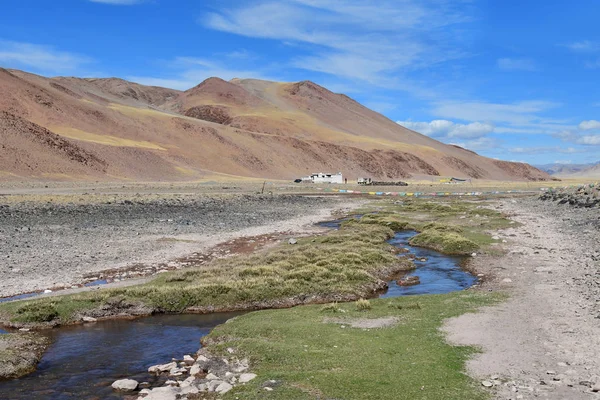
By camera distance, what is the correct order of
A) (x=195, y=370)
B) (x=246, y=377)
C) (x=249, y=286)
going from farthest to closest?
(x=249, y=286)
(x=195, y=370)
(x=246, y=377)

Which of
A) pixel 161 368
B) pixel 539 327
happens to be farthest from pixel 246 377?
pixel 539 327

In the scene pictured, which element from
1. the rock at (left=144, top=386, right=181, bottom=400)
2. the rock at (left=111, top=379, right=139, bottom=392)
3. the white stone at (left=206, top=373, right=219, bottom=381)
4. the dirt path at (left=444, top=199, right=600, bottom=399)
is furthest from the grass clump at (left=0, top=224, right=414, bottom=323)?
the rock at (left=144, top=386, right=181, bottom=400)

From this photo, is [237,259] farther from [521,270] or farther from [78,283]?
[521,270]

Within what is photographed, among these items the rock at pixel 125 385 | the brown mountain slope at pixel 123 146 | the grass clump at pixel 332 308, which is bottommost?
the rock at pixel 125 385

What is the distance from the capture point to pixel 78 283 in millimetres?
20375

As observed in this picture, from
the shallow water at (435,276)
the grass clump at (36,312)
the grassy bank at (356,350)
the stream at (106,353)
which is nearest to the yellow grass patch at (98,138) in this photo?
the shallow water at (435,276)

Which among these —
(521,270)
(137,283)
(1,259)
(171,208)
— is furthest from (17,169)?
(521,270)

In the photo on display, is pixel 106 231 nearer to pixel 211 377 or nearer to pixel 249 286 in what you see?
pixel 249 286

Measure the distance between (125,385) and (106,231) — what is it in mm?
24689

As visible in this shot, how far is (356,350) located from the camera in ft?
40.0

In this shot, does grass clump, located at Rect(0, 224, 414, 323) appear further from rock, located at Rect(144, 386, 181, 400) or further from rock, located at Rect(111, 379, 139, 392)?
rock, located at Rect(144, 386, 181, 400)

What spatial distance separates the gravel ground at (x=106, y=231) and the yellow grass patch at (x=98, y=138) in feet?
310

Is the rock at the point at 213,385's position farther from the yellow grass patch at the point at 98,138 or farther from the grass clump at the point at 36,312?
the yellow grass patch at the point at 98,138

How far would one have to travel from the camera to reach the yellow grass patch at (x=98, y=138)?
14112 centimetres
